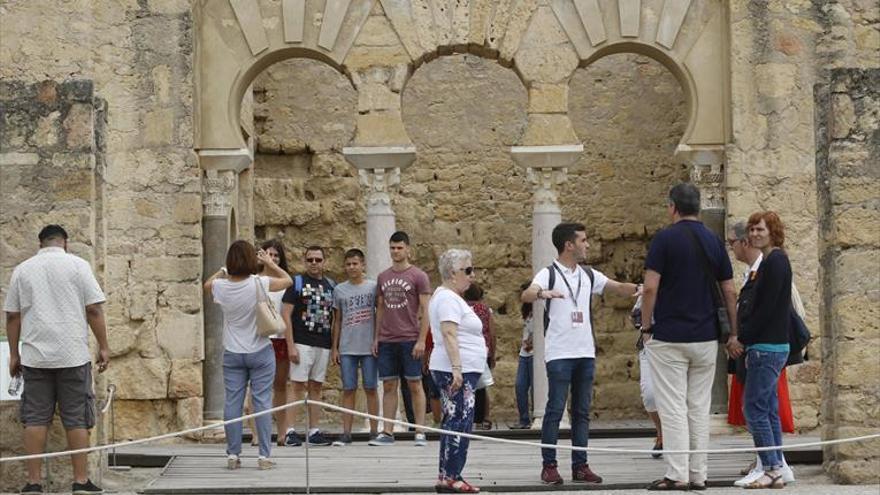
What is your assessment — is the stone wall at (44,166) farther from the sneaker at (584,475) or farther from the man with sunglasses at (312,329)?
the sneaker at (584,475)

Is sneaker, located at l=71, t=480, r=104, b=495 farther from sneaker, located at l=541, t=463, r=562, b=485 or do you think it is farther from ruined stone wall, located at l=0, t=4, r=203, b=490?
ruined stone wall, located at l=0, t=4, r=203, b=490

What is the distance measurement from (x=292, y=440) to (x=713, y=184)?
4.72 m

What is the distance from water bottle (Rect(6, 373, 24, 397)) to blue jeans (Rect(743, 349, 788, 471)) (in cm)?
463

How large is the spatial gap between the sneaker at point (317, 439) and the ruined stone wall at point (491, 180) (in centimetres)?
531

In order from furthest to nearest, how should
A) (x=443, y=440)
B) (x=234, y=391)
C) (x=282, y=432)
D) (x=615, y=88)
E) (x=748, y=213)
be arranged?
(x=615, y=88) → (x=748, y=213) → (x=282, y=432) → (x=234, y=391) → (x=443, y=440)

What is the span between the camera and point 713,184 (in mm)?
16625

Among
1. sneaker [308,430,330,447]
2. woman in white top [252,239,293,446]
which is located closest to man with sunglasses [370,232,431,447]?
sneaker [308,430,330,447]

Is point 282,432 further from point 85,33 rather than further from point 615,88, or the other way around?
point 615,88

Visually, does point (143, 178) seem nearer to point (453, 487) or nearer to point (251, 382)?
point (251, 382)

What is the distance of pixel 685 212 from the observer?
448 inches

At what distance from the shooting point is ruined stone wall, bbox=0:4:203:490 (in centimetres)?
1636

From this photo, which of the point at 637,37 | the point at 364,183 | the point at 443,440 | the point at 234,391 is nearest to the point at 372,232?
the point at 364,183

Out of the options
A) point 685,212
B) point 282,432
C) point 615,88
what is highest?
point 615,88

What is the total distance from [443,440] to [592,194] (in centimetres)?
940
